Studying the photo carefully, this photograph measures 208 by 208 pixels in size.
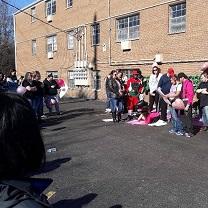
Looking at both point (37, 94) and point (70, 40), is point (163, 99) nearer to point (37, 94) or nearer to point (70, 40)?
point (37, 94)

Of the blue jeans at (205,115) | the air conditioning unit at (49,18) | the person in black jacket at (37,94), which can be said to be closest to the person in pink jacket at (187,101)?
the blue jeans at (205,115)

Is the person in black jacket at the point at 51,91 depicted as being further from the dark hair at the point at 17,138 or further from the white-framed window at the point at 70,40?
the dark hair at the point at 17,138

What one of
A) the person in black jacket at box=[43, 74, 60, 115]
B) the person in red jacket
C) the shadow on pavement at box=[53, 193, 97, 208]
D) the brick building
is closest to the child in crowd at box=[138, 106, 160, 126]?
the person in red jacket

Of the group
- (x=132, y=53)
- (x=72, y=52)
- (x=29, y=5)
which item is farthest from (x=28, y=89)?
(x=29, y=5)

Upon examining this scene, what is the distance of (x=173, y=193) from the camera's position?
6016mm

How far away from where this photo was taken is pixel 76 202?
5824mm

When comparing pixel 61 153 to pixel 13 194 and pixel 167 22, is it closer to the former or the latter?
pixel 13 194

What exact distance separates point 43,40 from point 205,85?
23.0 metres

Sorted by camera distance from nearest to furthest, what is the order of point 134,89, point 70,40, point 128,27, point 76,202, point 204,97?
point 76,202
point 204,97
point 134,89
point 128,27
point 70,40

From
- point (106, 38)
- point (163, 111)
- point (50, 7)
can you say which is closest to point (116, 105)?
point (163, 111)

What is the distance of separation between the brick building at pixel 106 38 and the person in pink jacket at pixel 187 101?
5.49 m

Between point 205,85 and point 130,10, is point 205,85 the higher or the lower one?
the lower one

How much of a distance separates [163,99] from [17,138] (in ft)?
38.3

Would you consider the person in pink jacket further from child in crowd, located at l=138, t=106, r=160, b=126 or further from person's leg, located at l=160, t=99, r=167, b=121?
child in crowd, located at l=138, t=106, r=160, b=126
